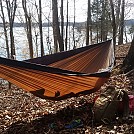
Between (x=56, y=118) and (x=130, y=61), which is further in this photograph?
(x=130, y=61)

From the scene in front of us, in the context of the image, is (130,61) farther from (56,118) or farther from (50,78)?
(50,78)

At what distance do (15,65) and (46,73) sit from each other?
1.13 feet

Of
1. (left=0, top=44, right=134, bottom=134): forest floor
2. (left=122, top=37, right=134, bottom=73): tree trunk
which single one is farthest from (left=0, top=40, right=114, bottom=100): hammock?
(left=122, top=37, right=134, bottom=73): tree trunk

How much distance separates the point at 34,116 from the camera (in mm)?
3688

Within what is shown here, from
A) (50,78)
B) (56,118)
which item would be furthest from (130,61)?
(50,78)

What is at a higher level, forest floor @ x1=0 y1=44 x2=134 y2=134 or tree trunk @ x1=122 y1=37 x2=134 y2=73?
tree trunk @ x1=122 y1=37 x2=134 y2=73

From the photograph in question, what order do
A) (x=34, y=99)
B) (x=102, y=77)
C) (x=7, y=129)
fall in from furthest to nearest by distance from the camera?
(x=34, y=99)
(x=7, y=129)
(x=102, y=77)

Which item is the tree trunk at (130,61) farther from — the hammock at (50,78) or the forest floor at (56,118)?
the hammock at (50,78)

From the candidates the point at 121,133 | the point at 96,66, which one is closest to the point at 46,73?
the point at 121,133

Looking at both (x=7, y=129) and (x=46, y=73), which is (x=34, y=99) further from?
(x=46, y=73)

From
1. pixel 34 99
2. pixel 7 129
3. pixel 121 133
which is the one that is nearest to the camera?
pixel 121 133

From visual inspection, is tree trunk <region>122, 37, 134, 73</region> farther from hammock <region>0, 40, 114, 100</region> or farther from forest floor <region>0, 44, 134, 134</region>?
hammock <region>0, 40, 114, 100</region>

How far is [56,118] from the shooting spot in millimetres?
3393

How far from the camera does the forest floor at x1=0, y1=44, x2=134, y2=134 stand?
2.87 metres
